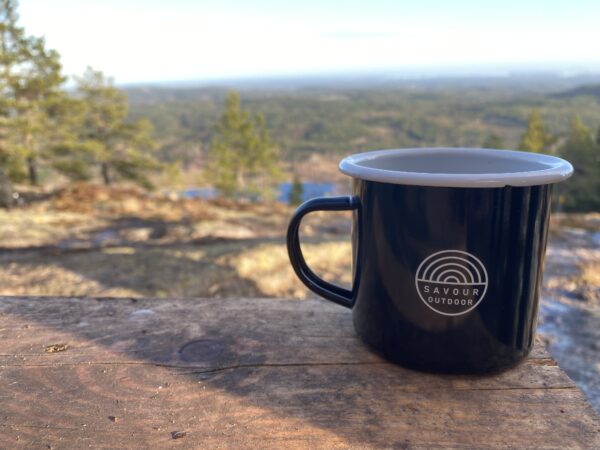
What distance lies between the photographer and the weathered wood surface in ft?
1.95

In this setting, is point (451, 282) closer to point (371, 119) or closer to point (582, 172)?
point (582, 172)

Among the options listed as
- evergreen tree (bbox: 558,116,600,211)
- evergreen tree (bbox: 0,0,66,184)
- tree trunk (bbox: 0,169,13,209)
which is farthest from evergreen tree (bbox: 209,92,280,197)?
tree trunk (bbox: 0,169,13,209)

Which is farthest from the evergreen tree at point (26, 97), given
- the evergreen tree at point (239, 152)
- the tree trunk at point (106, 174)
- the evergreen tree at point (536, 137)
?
the evergreen tree at point (536, 137)

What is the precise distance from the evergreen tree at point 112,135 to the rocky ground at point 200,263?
11.6 metres

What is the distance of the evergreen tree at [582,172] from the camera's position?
49.5 feet

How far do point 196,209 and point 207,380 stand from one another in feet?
26.0

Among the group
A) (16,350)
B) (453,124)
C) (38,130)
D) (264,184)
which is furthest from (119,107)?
(453,124)

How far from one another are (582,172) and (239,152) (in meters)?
16.7

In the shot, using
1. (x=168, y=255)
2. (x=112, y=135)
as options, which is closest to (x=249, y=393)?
(x=168, y=255)

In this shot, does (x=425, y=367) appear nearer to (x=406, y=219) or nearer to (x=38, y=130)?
(x=406, y=219)

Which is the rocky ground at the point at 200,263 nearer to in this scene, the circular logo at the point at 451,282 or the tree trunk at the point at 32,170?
the circular logo at the point at 451,282

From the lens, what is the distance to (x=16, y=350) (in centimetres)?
82

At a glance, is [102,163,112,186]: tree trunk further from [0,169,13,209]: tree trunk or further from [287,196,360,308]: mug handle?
[287,196,360,308]: mug handle

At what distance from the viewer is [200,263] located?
4.11 meters
